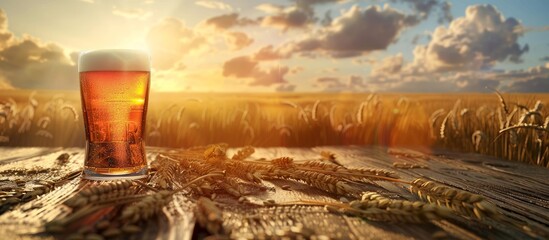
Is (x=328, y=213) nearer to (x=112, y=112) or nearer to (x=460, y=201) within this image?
(x=460, y=201)

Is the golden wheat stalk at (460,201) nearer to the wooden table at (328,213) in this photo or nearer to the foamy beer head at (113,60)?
the wooden table at (328,213)

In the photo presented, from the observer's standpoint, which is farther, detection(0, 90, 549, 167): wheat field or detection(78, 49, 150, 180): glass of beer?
detection(0, 90, 549, 167): wheat field

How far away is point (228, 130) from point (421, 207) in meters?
3.38

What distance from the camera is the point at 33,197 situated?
5.84ft

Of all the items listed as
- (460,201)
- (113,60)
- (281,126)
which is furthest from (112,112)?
(281,126)

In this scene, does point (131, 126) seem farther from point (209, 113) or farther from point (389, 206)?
point (209, 113)

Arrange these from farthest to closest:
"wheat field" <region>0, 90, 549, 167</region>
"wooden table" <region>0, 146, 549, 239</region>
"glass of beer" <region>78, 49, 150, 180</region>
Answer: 1. "wheat field" <region>0, 90, 549, 167</region>
2. "glass of beer" <region>78, 49, 150, 180</region>
3. "wooden table" <region>0, 146, 549, 239</region>

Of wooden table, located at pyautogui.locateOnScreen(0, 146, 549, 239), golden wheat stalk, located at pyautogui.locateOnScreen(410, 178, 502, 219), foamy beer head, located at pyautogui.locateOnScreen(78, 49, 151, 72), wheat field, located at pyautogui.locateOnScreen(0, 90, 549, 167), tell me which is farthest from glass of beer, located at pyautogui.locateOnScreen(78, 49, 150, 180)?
wheat field, located at pyautogui.locateOnScreen(0, 90, 549, 167)

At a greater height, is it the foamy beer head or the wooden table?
the foamy beer head

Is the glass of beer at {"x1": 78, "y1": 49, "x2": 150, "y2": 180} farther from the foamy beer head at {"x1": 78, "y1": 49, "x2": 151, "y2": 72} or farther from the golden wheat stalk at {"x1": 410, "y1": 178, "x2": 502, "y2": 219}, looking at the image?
the golden wheat stalk at {"x1": 410, "y1": 178, "x2": 502, "y2": 219}

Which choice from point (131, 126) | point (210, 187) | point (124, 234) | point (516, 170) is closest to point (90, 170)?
point (131, 126)

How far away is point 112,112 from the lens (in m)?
2.17

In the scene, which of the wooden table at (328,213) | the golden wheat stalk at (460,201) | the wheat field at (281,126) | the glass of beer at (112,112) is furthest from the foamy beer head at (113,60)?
the wheat field at (281,126)

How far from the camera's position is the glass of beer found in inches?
84.9
